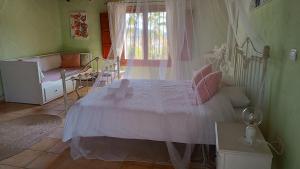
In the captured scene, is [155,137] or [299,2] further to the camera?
[155,137]

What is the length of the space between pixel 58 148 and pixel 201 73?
1.99m

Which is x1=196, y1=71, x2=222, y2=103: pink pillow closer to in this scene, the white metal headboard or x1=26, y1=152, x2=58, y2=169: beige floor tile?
the white metal headboard

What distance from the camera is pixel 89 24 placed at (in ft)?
19.6

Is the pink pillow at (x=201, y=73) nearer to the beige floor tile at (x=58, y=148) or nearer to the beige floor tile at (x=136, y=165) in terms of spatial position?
the beige floor tile at (x=136, y=165)

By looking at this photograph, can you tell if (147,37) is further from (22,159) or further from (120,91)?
(22,159)

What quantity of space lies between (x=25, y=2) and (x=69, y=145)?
13.1ft

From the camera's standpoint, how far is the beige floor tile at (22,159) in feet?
8.02

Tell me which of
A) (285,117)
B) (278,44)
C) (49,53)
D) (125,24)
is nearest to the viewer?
(285,117)

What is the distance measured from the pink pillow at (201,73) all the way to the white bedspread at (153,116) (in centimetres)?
24

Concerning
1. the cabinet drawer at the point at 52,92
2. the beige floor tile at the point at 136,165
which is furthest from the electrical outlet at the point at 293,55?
the cabinet drawer at the point at 52,92

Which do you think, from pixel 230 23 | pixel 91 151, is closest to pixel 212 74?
pixel 230 23

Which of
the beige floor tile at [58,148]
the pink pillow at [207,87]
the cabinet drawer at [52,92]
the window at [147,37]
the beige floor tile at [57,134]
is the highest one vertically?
the window at [147,37]

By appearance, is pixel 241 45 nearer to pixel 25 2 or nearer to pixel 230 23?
pixel 230 23

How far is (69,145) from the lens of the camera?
2775 millimetres
